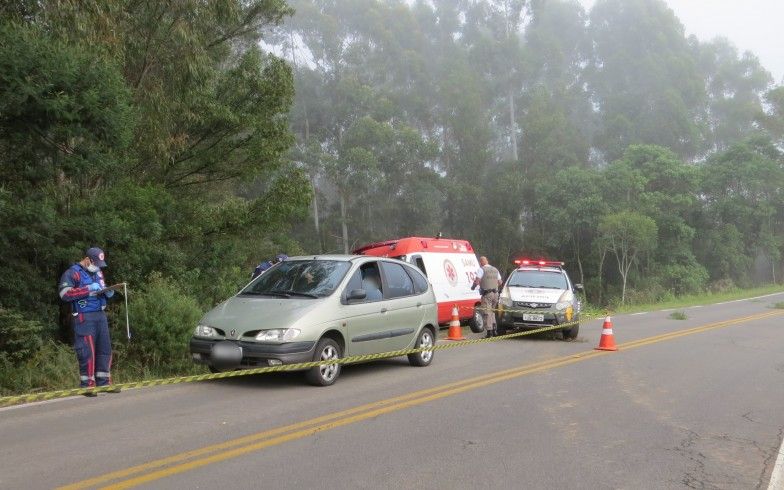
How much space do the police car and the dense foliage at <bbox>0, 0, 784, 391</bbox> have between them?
583cm

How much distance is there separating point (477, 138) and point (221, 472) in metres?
48.2

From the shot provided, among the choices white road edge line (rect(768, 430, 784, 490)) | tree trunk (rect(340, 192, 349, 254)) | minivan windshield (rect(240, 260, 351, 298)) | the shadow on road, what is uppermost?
tree trunk (rect(340, 192, 349, 254))

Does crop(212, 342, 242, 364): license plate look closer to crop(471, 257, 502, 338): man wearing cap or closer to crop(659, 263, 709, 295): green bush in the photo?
crop(471, 257, 502, 338): man wearing cap

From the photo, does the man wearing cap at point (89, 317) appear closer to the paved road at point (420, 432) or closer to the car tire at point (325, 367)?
the paved road at point (420, 432)

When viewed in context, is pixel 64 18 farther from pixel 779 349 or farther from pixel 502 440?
pixel 779 349

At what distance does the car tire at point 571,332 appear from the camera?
14.5 meters

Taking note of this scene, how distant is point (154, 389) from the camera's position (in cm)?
815

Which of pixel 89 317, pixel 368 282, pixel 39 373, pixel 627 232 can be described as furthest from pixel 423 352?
pixel 627 232

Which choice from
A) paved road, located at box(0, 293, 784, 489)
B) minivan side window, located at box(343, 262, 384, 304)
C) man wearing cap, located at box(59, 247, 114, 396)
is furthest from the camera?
minivan side window, located at box(343, 262, 384, 304)

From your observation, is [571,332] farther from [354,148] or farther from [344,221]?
[344,221]

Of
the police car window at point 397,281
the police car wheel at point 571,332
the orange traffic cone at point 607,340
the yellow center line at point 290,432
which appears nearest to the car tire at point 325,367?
the yellow center line at point 290,432

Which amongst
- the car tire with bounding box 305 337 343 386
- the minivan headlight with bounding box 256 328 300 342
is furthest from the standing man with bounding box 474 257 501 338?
the minivan headlight with bounding box 256 328 300 342

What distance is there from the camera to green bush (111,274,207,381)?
9812 millimetres

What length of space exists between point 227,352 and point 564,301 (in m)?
8.50
